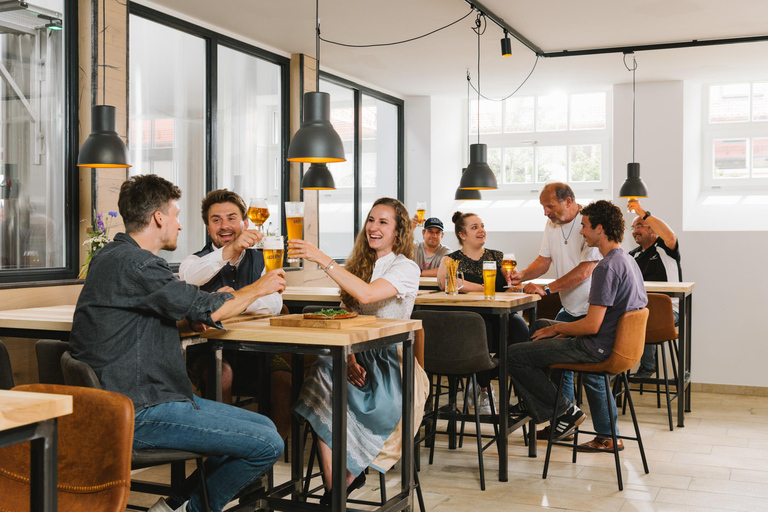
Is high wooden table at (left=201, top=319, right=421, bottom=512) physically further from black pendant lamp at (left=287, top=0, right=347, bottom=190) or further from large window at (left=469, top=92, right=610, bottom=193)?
large window at (left=469, top=92, right=610, bottom=193)

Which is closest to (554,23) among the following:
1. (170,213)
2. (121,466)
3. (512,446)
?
(512,446)

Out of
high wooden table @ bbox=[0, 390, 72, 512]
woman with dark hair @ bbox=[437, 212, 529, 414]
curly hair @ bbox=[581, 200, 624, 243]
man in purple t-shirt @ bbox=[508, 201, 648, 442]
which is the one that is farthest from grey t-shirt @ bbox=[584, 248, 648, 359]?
high wooden table @ bbox=[0, 390, 72, 512]

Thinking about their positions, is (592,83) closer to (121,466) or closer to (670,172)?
(670,172)

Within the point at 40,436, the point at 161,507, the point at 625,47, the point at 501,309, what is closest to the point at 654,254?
the point at 625,47

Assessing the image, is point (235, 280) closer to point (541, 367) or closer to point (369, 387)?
point (369, 387)

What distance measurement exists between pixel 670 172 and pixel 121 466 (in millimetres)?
6317

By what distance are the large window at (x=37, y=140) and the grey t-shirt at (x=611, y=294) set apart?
284 centimetres

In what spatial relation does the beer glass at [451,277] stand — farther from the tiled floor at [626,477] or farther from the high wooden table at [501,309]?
the tiled floor at [626,477]

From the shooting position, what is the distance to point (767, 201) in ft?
23.8

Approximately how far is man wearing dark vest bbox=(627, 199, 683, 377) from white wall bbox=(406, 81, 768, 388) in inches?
34.3

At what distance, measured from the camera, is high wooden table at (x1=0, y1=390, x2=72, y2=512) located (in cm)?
146

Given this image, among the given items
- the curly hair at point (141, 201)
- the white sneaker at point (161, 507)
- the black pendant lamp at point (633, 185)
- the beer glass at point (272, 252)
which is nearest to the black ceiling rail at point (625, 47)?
the black pendant lamp at point (633, 185)

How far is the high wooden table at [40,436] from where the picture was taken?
1.46 m

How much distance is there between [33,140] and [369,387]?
2.40 metres
